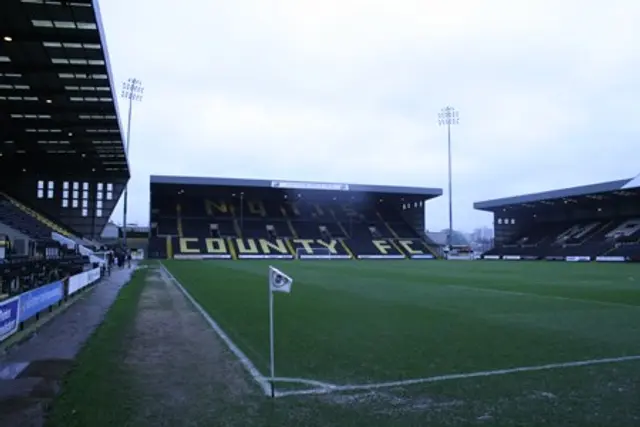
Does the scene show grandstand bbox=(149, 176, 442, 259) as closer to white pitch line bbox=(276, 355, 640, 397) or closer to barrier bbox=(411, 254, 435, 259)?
barrier bbox=(411, 254, 435, 259)

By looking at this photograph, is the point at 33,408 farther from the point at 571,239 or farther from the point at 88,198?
the point at 571,239

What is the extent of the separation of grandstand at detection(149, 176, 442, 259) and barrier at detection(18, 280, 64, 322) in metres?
48.3

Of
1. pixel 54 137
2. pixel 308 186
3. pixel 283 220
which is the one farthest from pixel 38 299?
pixel 283 220

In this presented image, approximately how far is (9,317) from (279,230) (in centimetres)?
6563

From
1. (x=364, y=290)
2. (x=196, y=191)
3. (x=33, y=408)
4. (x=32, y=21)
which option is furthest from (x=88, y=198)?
(x=33, y=408)

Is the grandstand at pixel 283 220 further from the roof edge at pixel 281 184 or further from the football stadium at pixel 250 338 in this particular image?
the football stadium at pixel 250 338

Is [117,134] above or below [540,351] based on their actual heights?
above

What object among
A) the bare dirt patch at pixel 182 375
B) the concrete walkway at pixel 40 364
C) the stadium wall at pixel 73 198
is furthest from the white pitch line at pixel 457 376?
the stadium wall at pixel 73 198

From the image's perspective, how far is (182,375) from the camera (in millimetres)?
7180

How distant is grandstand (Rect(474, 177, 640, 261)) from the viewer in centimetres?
5841

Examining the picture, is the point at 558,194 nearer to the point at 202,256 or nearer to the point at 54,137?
the point at 202,256

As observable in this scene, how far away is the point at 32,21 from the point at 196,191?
5727 centimetres

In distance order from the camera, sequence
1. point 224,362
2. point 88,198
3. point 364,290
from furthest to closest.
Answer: point 88,198, point 364,290, point 224,362

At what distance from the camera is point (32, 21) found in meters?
17.8
